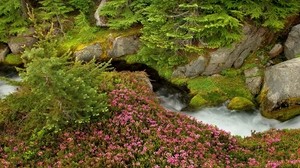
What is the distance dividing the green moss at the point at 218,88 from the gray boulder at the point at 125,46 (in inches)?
173

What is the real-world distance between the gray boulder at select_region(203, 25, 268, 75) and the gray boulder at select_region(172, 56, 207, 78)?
1.07 ft

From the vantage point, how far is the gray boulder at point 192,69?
792 inches

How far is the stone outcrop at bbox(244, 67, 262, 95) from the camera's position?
19322 mm

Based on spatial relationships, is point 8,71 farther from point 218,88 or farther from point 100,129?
point 100,129

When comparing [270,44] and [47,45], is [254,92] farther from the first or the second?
[47,45]

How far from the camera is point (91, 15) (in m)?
25.5

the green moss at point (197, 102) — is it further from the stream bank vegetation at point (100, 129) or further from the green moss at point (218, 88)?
the stream bank vegetation at point (100, 129)

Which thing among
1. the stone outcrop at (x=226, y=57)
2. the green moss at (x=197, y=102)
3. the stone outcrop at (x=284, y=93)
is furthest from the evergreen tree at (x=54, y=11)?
the stone outcrop at (x=284, y=93)

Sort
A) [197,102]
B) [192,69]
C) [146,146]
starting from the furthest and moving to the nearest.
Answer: [192,69]
[197,102]
[146,146]

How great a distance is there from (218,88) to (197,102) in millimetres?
1477

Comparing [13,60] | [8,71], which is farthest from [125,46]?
[8,71]

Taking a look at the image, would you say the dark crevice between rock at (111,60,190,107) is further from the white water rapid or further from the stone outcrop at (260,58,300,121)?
the stone outcrop at (260,58,300,121)

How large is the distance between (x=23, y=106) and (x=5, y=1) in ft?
42.5

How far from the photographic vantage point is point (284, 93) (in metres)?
17.3
